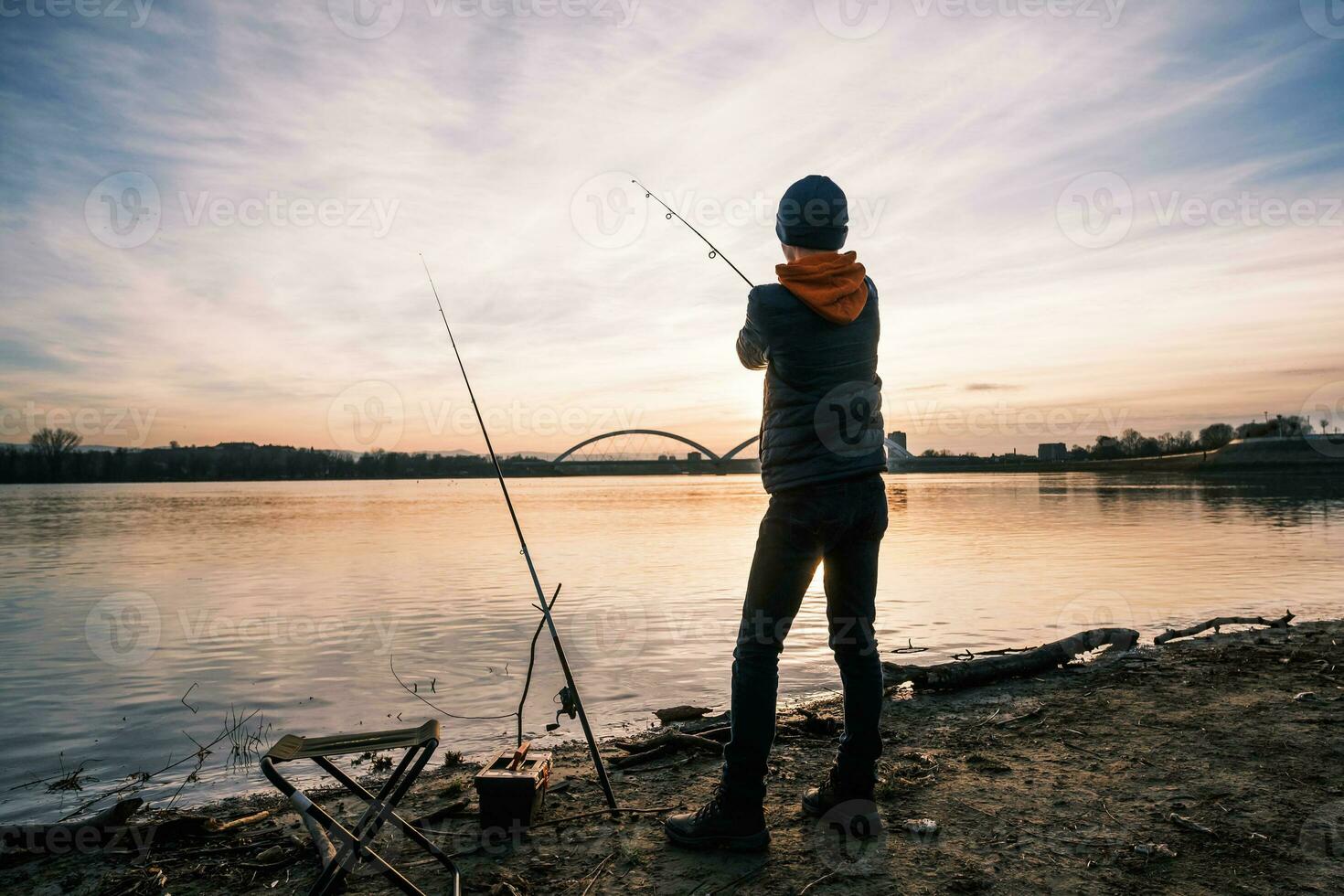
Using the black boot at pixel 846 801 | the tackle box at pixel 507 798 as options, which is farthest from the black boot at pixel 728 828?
the tackle box at pixel 507 798

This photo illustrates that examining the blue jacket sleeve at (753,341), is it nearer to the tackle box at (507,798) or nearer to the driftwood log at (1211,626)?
the tackle box at (507,798)

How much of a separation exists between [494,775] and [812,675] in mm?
4149

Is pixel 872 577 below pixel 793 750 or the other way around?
the other way around

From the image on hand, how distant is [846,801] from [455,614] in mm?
8538

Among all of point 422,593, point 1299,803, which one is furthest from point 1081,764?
point 422,593

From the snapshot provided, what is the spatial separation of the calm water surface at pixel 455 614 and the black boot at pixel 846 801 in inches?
98.1

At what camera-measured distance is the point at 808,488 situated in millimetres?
2783

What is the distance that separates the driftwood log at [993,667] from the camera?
5320mm

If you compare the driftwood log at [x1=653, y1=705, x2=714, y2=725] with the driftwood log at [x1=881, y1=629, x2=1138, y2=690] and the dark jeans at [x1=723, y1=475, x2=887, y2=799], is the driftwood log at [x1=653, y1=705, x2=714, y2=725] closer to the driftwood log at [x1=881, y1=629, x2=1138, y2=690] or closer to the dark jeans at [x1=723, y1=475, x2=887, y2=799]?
the driftwood log at [x1=881, y1=629, x2=1138, y2=690]

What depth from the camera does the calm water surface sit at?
6090 mm

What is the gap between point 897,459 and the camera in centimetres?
369

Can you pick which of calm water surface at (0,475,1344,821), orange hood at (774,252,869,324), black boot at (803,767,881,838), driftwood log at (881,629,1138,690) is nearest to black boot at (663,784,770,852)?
black boot at (803,767,881,838)

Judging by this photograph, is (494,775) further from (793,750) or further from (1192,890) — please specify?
(1192,890)

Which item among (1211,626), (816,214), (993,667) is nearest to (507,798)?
(816,214)
